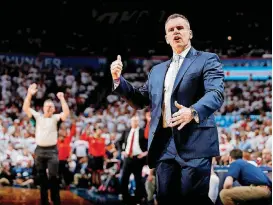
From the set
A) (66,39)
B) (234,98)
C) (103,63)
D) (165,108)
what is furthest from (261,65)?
(165,108)

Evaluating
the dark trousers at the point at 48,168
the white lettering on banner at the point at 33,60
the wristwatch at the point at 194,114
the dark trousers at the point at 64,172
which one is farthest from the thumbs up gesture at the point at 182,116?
the white lettering on banner at the point at 33,60

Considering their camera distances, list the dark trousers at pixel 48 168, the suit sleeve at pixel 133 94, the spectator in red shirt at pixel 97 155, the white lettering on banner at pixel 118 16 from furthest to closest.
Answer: the white lettering on banner at pixel 118 16 → the spectator in red shirt at pixel 97 155 → the dark trousers at pixel 48 168 → the suit sleeve at pixel 133 94

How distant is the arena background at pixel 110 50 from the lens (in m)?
18.5

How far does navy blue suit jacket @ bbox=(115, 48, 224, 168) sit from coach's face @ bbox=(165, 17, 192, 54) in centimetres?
8

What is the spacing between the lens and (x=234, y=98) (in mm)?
19438

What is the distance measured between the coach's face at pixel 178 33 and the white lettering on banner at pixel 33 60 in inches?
729

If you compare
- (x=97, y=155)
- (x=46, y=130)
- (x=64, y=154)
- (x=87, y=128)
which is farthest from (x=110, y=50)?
(x=46, y=130)

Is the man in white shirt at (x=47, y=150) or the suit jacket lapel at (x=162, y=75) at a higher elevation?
the suit jacket lapel at (x=162, y=75)

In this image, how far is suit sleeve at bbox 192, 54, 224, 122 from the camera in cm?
279

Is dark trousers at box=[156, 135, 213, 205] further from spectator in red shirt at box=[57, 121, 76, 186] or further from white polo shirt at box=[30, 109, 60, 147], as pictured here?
spectator in red shirt at box=[57, 121, 76, 186]

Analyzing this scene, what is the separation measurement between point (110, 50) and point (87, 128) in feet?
34.1

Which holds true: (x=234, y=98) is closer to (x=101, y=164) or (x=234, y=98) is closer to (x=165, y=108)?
(x=101, y=164)

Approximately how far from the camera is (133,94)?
129 inches

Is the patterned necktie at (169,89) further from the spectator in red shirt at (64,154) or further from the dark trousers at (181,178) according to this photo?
the spectator in red shirt at (64,154)
